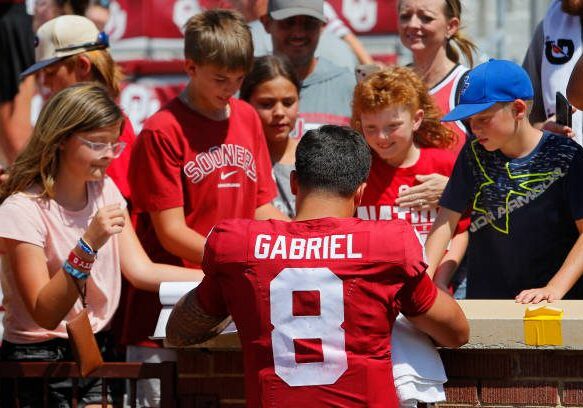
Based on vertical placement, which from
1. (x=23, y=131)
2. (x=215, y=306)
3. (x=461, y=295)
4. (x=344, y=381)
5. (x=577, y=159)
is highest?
(x=23, y=131)

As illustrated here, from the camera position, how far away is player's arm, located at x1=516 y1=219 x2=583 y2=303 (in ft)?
12.7

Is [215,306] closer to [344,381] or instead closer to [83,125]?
[344,381]

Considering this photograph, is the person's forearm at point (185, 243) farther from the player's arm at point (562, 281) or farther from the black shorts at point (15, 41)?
the black shorts at point (15, 41)

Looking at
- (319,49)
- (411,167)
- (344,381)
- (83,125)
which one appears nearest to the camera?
(344,381)

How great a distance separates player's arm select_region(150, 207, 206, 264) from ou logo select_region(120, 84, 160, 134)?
3.59 meters

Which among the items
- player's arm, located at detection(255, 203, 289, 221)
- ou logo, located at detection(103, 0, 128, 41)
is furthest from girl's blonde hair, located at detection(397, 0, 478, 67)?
ou logo, located at detection(103, 0, 128, 41)

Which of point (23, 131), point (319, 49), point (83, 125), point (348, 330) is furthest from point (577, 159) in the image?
point (23, 131)

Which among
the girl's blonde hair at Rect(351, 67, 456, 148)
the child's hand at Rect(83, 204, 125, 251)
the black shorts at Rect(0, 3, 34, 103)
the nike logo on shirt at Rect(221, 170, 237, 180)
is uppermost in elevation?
the black shorts at Rect(0, 3, 34, 103)

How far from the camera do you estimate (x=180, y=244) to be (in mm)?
4609

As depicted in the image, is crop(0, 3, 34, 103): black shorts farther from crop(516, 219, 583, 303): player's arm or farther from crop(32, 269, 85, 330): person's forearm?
crop(516, 219, 583, 303): player's arm

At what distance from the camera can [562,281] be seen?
3.93 meters

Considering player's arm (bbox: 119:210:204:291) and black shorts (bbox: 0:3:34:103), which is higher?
black shorts (bbox: 0:3:34:103)

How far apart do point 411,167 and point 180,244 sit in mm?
1069

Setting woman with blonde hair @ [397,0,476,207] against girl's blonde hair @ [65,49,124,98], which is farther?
woman with blonde hair @ [397,0,476,207]
